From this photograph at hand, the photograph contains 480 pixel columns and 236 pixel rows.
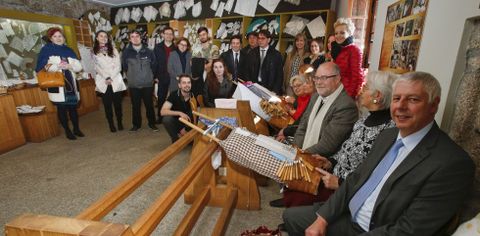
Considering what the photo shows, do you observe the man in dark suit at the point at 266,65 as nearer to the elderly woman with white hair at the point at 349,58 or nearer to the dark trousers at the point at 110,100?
the elderly woman with white hair at the point at 349,58

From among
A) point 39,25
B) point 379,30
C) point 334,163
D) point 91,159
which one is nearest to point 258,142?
point 334,163

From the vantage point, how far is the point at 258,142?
4.99 ft

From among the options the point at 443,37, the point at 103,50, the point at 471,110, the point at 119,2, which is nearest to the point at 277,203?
the point at 471,110

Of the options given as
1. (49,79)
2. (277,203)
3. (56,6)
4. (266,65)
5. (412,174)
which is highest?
(56,6)

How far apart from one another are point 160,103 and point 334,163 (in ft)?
10.6

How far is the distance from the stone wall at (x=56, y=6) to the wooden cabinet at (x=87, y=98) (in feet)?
5.71

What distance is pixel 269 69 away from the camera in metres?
3.47

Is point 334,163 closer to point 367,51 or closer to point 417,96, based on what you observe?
point 417,96

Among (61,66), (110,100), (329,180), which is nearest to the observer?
(329,180)

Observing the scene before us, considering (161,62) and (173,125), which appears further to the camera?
(161,62)

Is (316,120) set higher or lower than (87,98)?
higher

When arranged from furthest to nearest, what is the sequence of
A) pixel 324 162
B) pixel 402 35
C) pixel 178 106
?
pixel 178 106, pixel 402 35, pixel 324 162

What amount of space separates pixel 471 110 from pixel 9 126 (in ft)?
14.8

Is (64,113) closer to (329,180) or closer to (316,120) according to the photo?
(316,120)
